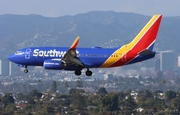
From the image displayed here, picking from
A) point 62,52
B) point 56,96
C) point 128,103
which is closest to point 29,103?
point 56,96

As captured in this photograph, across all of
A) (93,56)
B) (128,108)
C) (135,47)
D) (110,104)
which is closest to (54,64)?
(93,56)

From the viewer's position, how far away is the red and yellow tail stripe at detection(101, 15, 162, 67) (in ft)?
293

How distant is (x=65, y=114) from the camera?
147 m

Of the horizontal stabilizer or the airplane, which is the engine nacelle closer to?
the airplane

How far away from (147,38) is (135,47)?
88.2 inches

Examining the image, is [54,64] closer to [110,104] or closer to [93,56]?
[93,56]

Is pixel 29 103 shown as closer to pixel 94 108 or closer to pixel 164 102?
pixel 94 108

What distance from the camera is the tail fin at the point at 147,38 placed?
9038cm

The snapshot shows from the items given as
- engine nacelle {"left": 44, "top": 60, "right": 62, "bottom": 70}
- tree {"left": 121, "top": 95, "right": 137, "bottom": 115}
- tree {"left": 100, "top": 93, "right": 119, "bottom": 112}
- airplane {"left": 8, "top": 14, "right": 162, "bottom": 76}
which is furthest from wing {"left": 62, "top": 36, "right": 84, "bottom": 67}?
tree {"left": 100, "top": 93, "right": 119, "bottom": 112}

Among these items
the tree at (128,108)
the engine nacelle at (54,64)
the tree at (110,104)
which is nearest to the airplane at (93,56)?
the engine nacelle at (54,64)

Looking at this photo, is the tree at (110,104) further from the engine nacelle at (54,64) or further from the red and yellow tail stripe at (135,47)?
the engine nacelle at (54,64)

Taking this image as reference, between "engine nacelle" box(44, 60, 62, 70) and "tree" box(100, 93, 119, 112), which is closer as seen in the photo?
"engine nacelle" box(44, 60, 62, 70)

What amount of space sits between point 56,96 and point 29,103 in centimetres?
1616

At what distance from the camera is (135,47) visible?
296ft
